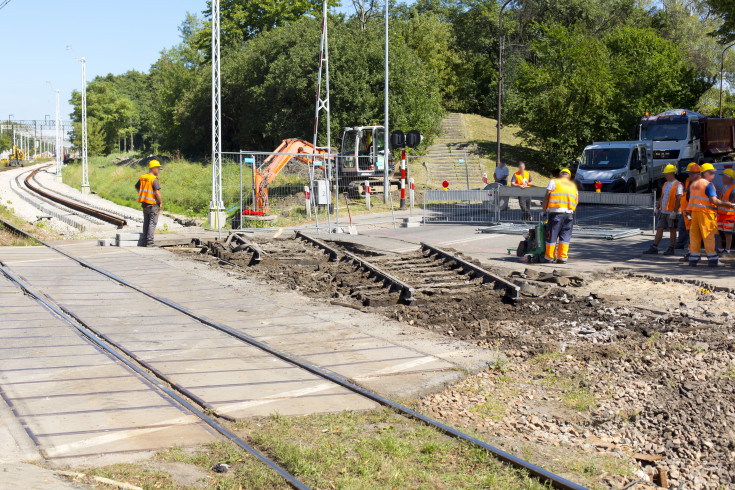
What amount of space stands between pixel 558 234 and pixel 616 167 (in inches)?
543

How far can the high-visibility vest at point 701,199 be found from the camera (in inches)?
527

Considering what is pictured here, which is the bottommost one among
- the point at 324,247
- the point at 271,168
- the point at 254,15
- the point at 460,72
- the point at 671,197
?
the point at 324,247

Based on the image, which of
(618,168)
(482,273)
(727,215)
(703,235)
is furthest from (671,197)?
(618,168)

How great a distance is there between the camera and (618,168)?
26812mm

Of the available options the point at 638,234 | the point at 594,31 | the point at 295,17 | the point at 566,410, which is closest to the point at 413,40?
the point at 295,17

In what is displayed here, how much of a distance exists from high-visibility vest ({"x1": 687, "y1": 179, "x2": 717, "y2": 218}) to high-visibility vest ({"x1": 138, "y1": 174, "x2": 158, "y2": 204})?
11824mm

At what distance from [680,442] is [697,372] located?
1.62m

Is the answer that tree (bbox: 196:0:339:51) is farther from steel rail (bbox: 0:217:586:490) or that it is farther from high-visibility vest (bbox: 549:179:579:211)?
steel rail (bbox: 0:217:586:490)

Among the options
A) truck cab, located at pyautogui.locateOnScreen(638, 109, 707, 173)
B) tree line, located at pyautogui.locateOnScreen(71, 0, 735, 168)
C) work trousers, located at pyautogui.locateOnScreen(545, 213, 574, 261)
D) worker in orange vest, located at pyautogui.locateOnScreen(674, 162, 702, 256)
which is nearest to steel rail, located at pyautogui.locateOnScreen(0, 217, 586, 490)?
work trousers, located at pyautogui.locateOnScreen(545, 213, 574, 261)

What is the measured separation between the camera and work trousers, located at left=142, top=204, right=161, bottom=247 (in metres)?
17.6

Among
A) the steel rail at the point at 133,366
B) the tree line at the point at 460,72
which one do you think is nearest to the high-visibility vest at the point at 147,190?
the steel rail at the point at 133,366

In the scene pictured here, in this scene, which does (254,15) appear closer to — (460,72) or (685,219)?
(460,72)

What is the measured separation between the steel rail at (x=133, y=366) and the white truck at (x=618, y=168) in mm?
19474

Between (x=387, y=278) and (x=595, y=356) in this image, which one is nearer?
(x=595, y=356)
